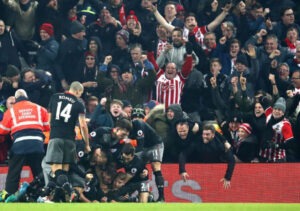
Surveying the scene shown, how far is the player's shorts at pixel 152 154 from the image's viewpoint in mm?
20375

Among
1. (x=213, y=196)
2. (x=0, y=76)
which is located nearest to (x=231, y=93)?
(x=213, y=196)

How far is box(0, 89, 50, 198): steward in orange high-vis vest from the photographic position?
20.2 m

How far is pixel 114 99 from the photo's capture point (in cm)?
2219

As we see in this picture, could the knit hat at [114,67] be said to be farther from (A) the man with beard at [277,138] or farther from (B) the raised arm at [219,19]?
(A) the man with beard at [277,138]

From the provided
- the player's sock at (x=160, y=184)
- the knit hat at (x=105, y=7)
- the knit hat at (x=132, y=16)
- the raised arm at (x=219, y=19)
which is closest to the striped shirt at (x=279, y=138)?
the player's sock at (x=160, y=184)

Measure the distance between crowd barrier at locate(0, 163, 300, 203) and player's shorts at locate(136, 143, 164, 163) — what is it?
212 millimetres

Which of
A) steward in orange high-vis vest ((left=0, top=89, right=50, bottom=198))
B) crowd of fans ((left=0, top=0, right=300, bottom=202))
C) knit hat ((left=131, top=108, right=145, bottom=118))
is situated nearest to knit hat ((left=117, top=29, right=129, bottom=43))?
crowd of fans ((left=0, top=0, right=300, bottom=202))

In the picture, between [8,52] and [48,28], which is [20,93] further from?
[48,28]

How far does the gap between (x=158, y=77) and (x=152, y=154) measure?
274 centimetres

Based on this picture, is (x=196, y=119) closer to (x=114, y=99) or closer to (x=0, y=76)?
(x=114, y=99)

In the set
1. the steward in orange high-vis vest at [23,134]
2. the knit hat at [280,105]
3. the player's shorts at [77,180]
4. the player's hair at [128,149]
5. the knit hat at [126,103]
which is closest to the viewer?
the player's shorts at [77,180]

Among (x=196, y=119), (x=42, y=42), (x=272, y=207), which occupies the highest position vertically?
(x=42, y=42)

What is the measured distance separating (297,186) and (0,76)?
5.89 m

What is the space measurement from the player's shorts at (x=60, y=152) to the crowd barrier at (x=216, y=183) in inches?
26.0
